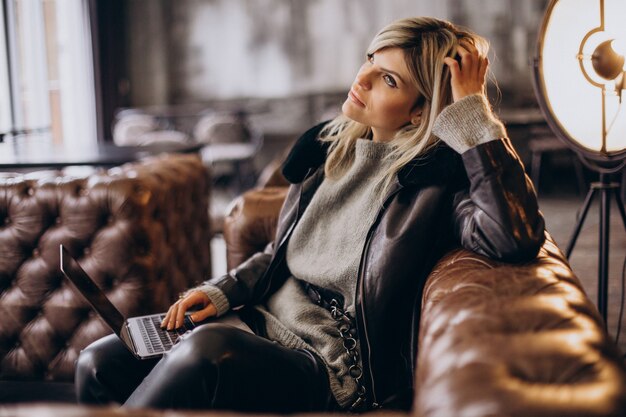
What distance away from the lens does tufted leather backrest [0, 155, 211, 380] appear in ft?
6.40

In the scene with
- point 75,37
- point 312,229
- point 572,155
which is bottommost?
point 572,155

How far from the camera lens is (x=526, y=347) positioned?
0.83 meters

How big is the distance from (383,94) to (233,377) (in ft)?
2.40

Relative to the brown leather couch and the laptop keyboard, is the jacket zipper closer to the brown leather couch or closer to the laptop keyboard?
the brown leather couch

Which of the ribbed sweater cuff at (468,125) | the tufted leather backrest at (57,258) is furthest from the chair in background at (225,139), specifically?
the ribbed sweater cuff at (468,125)

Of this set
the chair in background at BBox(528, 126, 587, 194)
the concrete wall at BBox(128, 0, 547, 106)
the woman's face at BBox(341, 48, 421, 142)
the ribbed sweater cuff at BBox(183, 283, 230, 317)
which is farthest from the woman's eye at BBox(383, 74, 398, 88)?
the concrete wall at BBox(128, 0, 547, 106)

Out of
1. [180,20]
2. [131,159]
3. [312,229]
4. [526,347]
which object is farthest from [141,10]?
[526,347]

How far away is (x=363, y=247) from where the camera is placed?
1.42m

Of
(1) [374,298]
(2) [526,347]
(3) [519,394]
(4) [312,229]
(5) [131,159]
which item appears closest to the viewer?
(3) [519,394]

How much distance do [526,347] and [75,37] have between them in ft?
23.7

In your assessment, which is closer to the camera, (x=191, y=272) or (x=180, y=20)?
(x=191, y=272)

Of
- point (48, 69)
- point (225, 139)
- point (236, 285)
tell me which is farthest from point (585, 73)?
point (48, 69)

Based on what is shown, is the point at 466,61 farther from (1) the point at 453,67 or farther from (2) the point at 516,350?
(2) the point at 516,350

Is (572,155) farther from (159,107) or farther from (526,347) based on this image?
(526,347)
